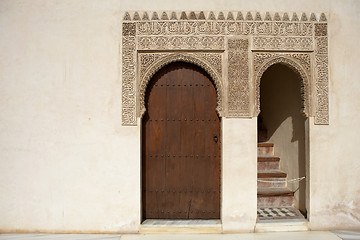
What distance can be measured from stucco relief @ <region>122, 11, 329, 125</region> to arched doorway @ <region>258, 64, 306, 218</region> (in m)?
0.25

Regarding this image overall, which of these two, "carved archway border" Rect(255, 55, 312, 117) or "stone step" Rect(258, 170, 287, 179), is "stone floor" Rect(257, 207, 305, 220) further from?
"carved archway border" Rect(255, 55, 312, 117)

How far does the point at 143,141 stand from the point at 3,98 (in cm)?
151

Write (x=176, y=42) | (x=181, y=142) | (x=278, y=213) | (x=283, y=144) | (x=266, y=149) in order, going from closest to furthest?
1. (x=176, y=42)
2. (x=181, y=142)
3. (x=278, y=213)
4. (x=283, y=144)
5. (x=266, y=149)

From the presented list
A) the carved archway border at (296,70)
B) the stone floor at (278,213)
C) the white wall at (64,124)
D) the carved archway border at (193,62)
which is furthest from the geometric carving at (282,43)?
the stone floor at (278,213)

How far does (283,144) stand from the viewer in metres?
3.61

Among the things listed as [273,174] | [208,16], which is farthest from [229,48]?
[273,174]

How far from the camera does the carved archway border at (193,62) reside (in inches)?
103

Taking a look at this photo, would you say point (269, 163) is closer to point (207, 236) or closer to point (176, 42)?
point (207, 236)

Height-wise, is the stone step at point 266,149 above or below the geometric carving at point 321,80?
below

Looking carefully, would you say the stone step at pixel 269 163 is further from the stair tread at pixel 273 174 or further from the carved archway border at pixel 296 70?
the carved archway border at pixel 296 70

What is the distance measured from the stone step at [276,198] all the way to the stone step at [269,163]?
19.4 inches

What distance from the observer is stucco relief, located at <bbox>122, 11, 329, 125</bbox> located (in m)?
2.61

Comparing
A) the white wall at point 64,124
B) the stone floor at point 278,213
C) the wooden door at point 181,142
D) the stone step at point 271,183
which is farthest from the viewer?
the stone step at point 271,183

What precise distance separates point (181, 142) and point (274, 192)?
145cm
